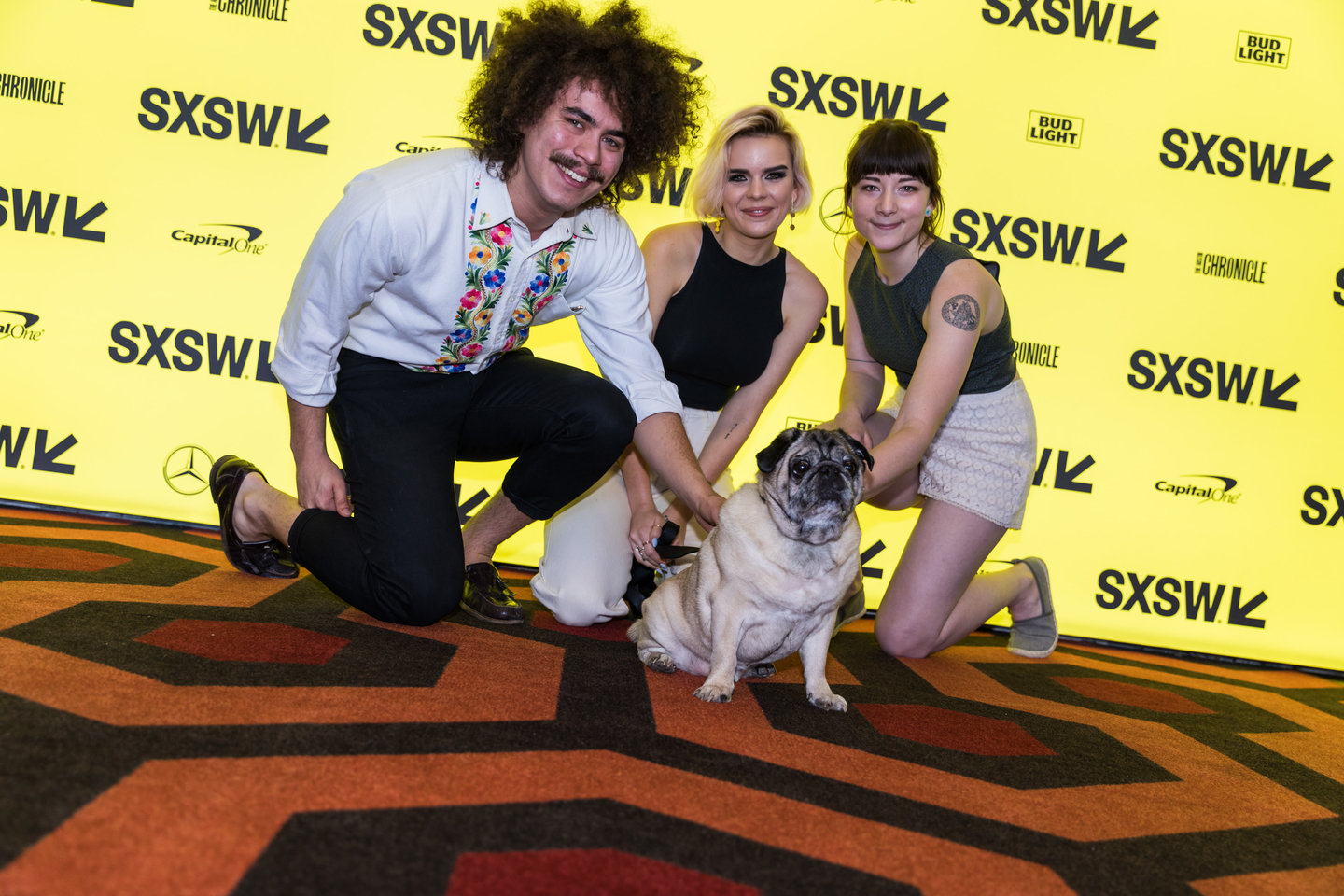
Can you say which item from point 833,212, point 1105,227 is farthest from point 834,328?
point 1105,227

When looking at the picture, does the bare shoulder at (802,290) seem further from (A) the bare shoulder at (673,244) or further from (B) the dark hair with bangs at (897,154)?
(B) the dark hair with bangs at (897,154)

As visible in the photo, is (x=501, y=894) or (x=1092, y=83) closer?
(x=501, y=894)

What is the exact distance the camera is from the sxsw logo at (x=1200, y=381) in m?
4.58

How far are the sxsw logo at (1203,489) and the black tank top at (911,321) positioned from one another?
6.36ft

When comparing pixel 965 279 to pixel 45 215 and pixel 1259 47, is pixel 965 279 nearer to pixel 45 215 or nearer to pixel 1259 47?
pixel 1259 47

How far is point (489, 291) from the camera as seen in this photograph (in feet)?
8.05

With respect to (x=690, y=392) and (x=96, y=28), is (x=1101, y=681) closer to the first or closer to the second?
(x=690, y=392)

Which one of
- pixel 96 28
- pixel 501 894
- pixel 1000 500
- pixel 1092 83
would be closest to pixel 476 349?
pixel 501 894

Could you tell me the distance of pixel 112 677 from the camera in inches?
66.2

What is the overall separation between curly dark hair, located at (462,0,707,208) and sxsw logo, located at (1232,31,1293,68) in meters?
3.87

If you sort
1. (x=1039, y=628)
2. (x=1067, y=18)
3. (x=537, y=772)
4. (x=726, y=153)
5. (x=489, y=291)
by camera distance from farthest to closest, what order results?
(x=1067, y=18) → (x=1039, y=628) → (x=726, y=153) → (x=489, y=291) → (x=537, y=772)

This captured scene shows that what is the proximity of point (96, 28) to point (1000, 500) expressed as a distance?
515 cm

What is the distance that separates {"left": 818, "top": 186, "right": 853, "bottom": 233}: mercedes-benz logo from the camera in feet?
15.1

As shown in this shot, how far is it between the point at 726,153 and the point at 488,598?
193 cm
